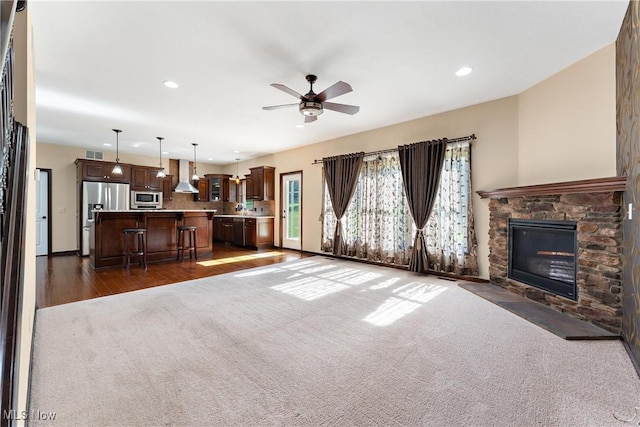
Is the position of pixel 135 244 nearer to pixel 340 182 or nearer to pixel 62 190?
pixel 62 190

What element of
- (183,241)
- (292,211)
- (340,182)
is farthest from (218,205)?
(340,182)

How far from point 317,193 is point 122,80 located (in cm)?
426

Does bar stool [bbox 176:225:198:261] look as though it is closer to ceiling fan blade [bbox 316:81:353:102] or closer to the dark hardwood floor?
the dark hardwood floor

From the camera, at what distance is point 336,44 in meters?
2.73

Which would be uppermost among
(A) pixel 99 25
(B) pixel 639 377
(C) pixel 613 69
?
(A) pixel 99 25

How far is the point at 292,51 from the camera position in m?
2.84

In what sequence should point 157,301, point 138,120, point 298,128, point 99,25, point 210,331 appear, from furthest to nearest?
point 298,128
point 138,120
point 157,301
point 210,331
point 99,25

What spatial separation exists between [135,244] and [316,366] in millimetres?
5142

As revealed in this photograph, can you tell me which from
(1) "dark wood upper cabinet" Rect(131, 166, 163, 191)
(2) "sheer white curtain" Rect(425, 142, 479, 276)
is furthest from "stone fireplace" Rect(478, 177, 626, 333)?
(1) "dark wood upper cabinet" Rect(131, 166, 163, 191)

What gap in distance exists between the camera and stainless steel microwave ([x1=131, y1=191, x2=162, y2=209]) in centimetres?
773

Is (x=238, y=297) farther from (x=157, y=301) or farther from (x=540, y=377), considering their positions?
(x=540, y=377)

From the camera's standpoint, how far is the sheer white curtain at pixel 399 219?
14.6 feet

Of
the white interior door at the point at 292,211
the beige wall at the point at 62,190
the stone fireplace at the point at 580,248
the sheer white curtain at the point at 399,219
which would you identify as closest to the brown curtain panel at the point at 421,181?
the sheer white curtain at the point at 399,219

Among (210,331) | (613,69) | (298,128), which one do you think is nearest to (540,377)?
(210,331)
